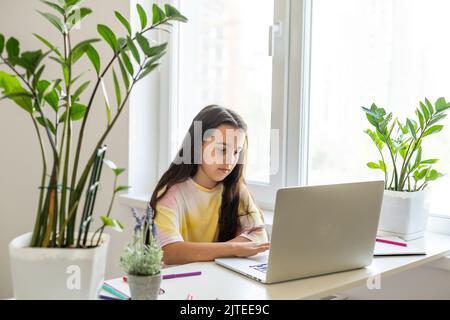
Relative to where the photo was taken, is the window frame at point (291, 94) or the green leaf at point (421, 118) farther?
the window frame at point (291, 94)

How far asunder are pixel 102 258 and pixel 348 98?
129 centimetres

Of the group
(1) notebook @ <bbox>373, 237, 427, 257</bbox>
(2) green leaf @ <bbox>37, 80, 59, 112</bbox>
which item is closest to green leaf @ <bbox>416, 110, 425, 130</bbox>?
(1) notebook @ <bbox>373, 237, 427, 257</bbox>

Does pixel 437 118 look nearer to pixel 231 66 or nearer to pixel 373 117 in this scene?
pixel 373 117

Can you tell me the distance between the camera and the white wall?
275 centimetres

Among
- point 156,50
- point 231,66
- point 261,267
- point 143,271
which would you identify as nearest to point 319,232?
point 261,267

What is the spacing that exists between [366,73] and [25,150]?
78.9 inches

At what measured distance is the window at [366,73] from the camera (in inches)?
73.8

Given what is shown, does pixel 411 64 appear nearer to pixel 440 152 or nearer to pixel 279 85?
pixel 440 152

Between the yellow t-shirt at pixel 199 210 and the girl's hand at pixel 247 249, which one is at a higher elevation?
the yellow t-shirt at pixel 199 210

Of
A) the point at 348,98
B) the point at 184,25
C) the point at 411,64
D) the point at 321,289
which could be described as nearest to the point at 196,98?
the point at 184,25

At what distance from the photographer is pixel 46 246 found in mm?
1090

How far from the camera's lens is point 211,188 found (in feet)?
6.29

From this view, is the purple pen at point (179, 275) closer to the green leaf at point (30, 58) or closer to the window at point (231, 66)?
the green leaf at point (30, 58)

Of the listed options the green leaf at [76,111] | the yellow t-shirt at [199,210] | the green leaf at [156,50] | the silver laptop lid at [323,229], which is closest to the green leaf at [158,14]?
the green leaf at [156,50]
